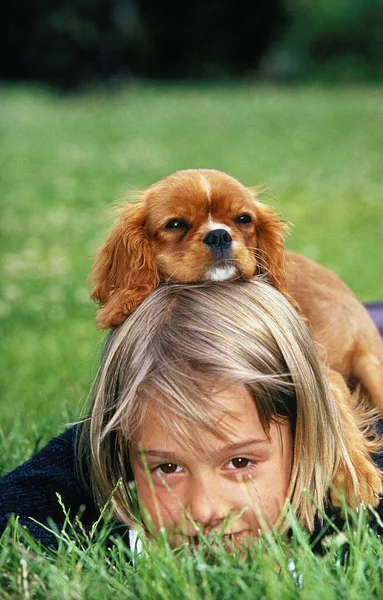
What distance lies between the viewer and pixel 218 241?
7.57ft

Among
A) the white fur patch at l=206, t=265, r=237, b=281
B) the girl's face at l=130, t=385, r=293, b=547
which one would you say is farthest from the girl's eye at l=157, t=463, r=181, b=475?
the white fur patch at l=206, t=265, r=237, b=281

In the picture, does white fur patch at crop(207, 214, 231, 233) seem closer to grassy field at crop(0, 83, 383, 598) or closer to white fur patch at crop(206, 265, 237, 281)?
white fur patch at crop(206, 265, 237, 281)

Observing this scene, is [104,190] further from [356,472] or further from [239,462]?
[239,462]

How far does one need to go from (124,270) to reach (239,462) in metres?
0.69

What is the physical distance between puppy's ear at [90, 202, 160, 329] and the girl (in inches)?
3.0

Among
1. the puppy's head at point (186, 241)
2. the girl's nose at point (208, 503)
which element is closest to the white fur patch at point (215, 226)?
the puppy's head at point (186, 241)

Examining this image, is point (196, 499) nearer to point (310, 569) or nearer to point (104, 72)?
point (310, 569)

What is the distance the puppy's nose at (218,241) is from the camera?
230 centimetres

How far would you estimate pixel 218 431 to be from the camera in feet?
6.59

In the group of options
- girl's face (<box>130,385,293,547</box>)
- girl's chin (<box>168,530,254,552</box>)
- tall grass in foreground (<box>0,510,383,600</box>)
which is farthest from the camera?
girl's face (<box>130,385,293,547</box>)

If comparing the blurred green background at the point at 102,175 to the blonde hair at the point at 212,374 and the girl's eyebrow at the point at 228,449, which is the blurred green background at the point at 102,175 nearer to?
the blonde hair at the point at 212,374

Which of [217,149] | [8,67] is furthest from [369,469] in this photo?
[8,67]

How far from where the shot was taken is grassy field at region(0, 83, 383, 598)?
4727mm

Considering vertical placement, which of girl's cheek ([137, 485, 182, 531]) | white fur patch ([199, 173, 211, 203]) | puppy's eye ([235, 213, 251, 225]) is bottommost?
girl's cheek ([137, 485, 182, 531])
